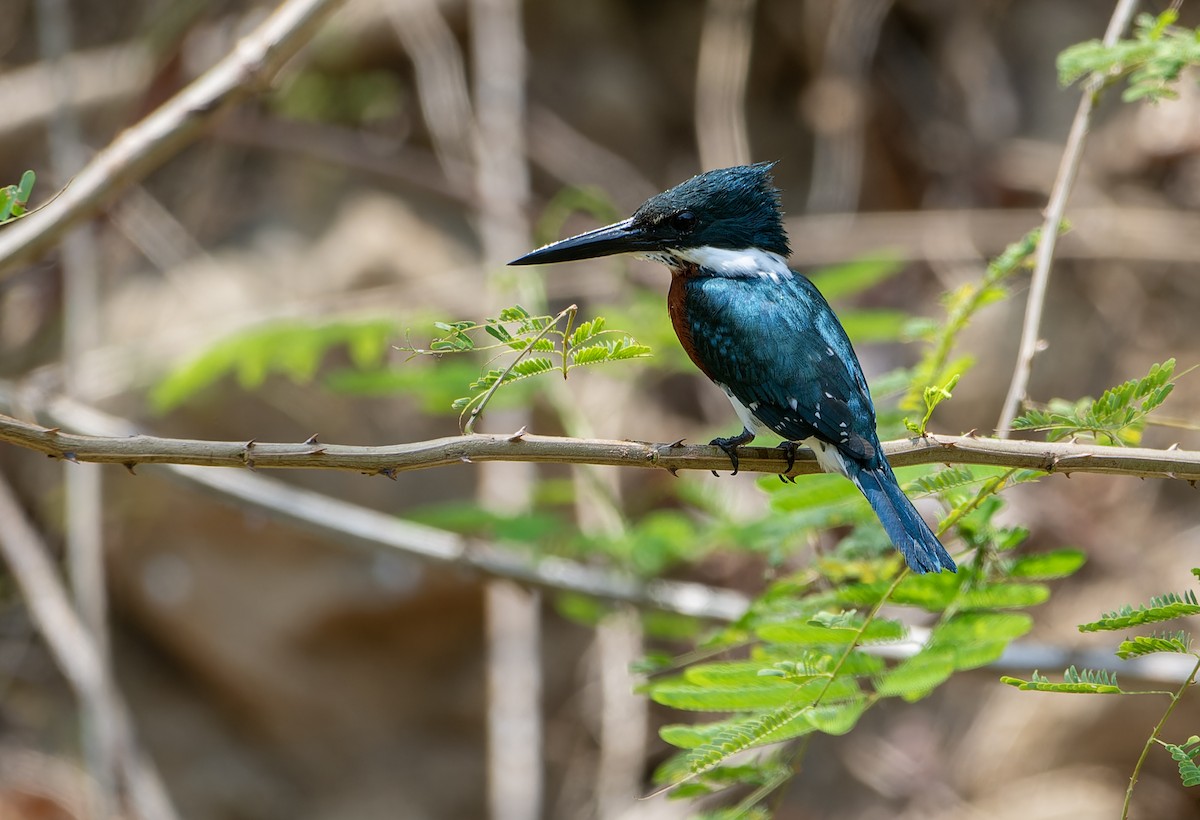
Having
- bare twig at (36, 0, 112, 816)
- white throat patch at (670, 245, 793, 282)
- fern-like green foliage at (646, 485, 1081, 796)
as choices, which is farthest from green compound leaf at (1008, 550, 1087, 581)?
bare twig at (36, 0, 112, 816)

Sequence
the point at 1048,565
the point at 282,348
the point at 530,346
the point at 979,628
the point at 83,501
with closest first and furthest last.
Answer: the point at 530,346
the point at 979,628
the point at 1048,565
the point at 282,348
the point at 83,501

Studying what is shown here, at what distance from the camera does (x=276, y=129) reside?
593 centimetres

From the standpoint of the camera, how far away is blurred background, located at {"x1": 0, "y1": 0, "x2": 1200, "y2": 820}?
16.5ft

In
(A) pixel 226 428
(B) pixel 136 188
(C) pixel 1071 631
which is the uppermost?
(B) pixel 136 188

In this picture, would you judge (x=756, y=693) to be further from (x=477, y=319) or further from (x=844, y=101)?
(x=844, y=101)

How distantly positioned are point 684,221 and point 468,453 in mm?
1204

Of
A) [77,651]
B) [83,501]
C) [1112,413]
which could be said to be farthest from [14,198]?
[77,651]

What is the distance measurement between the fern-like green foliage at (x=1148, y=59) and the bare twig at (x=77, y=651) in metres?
3.31

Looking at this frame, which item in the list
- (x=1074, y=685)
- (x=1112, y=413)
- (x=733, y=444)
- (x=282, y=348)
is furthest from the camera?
(x=282, y=348)

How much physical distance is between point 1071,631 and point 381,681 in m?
3.25

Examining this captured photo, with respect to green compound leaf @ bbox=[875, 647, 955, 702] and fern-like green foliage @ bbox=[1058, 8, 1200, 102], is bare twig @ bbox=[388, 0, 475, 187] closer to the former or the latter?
fern-like green foliage @ bbox=[1058, 8, 1200, 102]

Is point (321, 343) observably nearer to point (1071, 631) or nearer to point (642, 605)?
point (642, 605)

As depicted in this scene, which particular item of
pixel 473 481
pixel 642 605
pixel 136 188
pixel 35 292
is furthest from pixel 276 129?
pixel 642 605

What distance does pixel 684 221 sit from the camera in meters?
2.73
